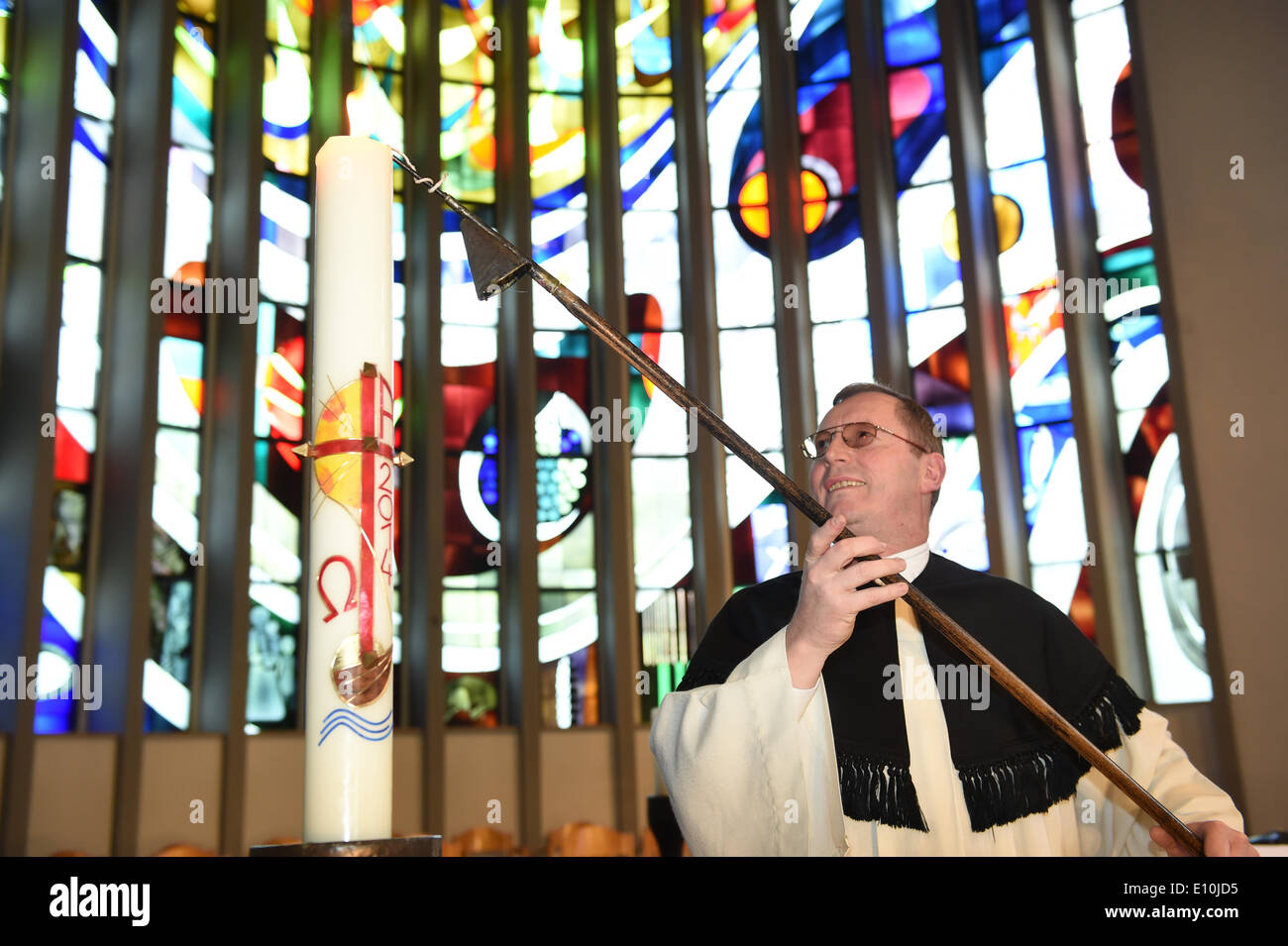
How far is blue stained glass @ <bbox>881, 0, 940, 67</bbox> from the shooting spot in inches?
354

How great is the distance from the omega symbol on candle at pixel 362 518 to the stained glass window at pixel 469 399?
6769 mm

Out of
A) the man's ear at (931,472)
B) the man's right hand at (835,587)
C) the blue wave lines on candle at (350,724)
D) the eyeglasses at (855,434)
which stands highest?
the eyeglasses at (855,434)

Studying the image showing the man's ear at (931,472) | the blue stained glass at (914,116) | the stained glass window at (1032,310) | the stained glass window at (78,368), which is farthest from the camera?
the blue stained glass at (914,116)

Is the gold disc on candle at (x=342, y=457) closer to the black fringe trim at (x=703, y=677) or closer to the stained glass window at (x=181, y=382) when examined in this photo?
the black fringe trim at (x=703, y=677)

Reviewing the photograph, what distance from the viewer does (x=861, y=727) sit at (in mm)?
2510

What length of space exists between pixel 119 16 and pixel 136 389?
2.47 m

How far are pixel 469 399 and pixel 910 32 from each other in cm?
405

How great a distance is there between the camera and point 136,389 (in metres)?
7.16

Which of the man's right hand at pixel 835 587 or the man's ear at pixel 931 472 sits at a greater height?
the man's ear at pixel 931 472

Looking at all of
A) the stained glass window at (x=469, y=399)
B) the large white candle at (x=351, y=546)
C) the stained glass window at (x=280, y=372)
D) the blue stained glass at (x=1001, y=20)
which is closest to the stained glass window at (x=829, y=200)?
the blue stained glass at (x=1001, y=20)

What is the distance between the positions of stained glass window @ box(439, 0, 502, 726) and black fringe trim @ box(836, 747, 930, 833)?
5992mm

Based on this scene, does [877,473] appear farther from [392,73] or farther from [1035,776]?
[392,73]

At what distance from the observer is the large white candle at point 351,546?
145cm
